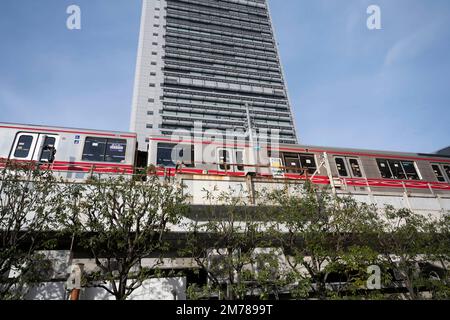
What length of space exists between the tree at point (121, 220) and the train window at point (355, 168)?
1136 cm

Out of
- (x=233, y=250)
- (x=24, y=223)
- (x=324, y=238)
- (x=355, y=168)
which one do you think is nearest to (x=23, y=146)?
(x=24, y=223)

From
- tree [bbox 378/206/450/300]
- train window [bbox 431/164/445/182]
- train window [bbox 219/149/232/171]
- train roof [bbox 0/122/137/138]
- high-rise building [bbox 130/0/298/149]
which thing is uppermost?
high-rise building [bbox 130/0/298/149]

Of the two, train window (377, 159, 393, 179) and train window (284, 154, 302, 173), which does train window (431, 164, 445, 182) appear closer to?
train window (377, 159, 393, 179)

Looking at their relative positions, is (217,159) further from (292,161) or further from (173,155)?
(292,161)

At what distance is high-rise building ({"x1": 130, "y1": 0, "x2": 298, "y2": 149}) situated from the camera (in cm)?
5290

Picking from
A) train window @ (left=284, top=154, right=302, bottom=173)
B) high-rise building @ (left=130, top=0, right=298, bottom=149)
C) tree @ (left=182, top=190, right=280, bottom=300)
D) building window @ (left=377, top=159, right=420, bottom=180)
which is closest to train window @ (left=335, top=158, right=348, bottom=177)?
train window @ (left=284, top=154, right=302, bottom=173)

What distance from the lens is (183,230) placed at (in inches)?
400

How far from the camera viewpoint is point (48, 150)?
12914mm

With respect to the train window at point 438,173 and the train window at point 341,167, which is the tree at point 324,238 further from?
the train window at point 438,173

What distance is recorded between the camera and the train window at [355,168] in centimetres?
1623

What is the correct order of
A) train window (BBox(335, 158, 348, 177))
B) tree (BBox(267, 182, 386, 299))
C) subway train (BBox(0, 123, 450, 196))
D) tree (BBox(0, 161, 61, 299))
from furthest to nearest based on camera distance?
train window (BBox(335, 158, 348, 177)) < subway train (BBox(0, 123, 450, 196)) < tree (BBox(267, 182, 386, 299)) < tree (BBox(0, 161, 61, 299))

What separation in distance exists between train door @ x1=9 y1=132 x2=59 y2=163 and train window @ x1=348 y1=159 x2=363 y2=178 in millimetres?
15946

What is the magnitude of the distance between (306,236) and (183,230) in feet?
14.3

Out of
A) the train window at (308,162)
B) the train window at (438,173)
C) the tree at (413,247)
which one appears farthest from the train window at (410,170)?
the tree at (413,247)
